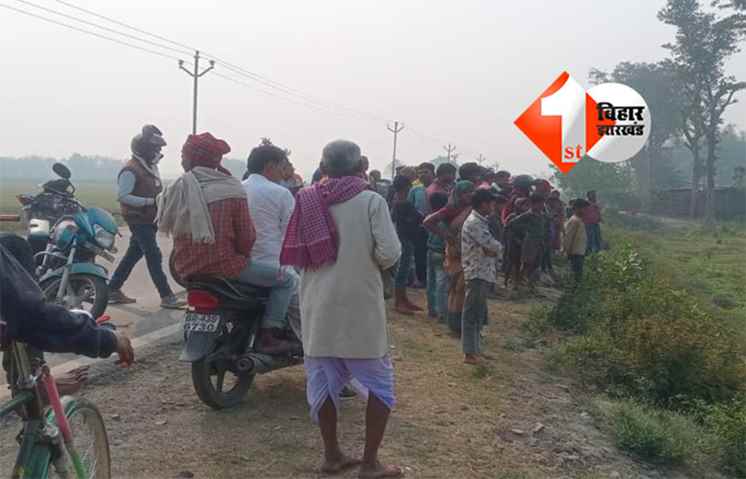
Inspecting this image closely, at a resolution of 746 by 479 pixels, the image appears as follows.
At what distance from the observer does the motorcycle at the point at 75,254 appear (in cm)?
593

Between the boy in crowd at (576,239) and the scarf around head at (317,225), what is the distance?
7.59 m

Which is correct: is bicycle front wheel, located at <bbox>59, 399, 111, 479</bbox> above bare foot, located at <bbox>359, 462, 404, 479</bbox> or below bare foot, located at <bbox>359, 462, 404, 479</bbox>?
above

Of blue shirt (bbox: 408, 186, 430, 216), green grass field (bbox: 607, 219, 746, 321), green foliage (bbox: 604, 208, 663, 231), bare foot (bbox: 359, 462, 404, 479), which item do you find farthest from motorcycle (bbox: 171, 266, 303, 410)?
green foliage (bbox: 604, 208, 663, 231)

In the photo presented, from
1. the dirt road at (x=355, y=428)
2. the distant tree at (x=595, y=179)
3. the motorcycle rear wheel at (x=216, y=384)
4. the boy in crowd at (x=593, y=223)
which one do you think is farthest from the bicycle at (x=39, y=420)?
the distant tree at (x=595, y=179)

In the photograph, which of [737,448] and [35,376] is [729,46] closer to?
[737,448]

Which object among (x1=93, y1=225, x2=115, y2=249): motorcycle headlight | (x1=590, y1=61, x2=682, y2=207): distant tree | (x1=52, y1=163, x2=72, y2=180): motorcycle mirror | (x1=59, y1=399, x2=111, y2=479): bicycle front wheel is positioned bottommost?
(x1=59, y1=399, x2=111, y2=479): bicycle front wheel

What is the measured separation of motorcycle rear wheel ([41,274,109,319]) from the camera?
5.92 m

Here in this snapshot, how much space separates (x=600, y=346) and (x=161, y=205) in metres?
4.34

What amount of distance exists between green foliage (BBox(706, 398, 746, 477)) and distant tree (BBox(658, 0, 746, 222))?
3681cm

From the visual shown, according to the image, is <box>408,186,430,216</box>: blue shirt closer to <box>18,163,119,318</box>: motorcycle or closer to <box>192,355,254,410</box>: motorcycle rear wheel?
<box>18,163,119,318</box>: motorcycle

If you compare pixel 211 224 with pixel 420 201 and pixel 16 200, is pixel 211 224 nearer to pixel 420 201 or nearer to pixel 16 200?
pixel 420 201

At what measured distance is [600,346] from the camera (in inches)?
259

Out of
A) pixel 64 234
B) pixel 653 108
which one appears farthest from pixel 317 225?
pixel 653 108

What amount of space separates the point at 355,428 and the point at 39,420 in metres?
2.26
